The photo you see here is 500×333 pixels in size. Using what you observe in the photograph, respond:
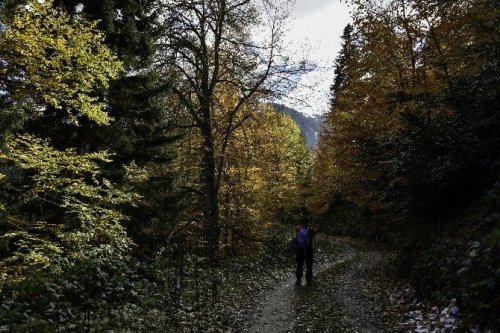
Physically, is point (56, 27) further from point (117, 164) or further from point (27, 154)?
point (117, 164)

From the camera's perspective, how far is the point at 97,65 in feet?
28.3

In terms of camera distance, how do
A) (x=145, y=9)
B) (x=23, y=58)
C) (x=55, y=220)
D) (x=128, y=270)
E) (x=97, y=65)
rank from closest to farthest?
(x=23, y=58) → (x=97, y=65) → (x=128, y=270) → (x=55, y=220) → (x=145, y=9)

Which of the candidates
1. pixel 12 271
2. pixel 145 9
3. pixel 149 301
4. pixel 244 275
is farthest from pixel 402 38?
pixel 12 271

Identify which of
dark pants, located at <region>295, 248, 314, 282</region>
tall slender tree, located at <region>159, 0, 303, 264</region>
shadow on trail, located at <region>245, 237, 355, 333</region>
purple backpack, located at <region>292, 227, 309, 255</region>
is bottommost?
shadow on trail, located at <region>245, 237, 355, 333</region>

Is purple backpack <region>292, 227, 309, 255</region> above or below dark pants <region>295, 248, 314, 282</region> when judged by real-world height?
above

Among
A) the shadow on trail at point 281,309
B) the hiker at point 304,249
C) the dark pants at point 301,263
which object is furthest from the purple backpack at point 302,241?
the shadow on trail at point 281,309

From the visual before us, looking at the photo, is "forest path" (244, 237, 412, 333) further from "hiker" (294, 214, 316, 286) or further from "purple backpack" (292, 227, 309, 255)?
"purple backpack" (292, 227, 309, 255)

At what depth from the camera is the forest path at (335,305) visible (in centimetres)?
777

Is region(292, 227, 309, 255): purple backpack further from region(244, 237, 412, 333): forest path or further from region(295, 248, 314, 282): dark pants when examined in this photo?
region(244, 237, 412, 333): forest path

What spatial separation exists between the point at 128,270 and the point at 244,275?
15.9 feet

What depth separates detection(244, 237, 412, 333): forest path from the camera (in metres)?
7.77

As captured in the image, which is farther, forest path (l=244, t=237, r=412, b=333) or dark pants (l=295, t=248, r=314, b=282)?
dark pants (l=295, t=248, r=314, b=282)

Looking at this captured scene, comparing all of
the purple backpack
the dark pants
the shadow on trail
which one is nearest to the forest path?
the shadow on trail

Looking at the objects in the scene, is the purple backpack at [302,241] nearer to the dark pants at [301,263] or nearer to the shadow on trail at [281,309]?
the dark pants at [301,263]
